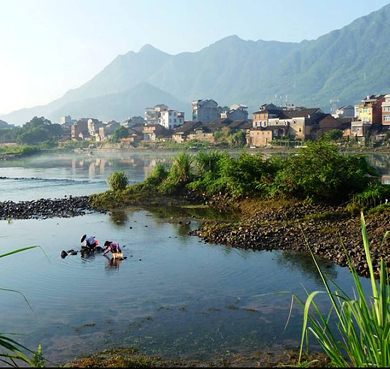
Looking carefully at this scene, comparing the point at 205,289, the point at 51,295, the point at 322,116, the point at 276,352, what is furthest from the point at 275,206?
the point at 322,116

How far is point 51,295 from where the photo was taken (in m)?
9.48

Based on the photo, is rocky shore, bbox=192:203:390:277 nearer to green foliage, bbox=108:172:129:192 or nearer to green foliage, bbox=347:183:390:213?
green foliage, bbox=347:183:390:213

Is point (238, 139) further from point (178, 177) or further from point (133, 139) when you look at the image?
point (178, 177)

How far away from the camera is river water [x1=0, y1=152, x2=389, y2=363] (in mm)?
7184

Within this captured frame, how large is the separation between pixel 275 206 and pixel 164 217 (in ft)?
14.1

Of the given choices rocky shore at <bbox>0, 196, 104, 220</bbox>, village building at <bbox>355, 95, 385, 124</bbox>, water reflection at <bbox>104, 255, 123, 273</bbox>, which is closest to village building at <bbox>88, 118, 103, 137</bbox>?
village building at <bbox>355, 95, 385, 124</bbox>

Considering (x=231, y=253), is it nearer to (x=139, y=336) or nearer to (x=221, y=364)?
(x=139, y=336)

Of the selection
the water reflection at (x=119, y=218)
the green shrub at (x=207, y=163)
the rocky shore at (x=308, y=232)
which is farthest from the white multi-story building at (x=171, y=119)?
the rocky shore at (x=308, y=232)

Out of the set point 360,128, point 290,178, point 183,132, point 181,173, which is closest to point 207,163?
point 181,173

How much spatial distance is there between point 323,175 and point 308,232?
3935mm

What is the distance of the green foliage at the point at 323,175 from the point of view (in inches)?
653

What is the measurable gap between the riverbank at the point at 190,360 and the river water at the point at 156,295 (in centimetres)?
21

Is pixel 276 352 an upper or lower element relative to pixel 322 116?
lower

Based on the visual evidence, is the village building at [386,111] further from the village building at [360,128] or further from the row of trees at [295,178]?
the row of trees at [295,178]
